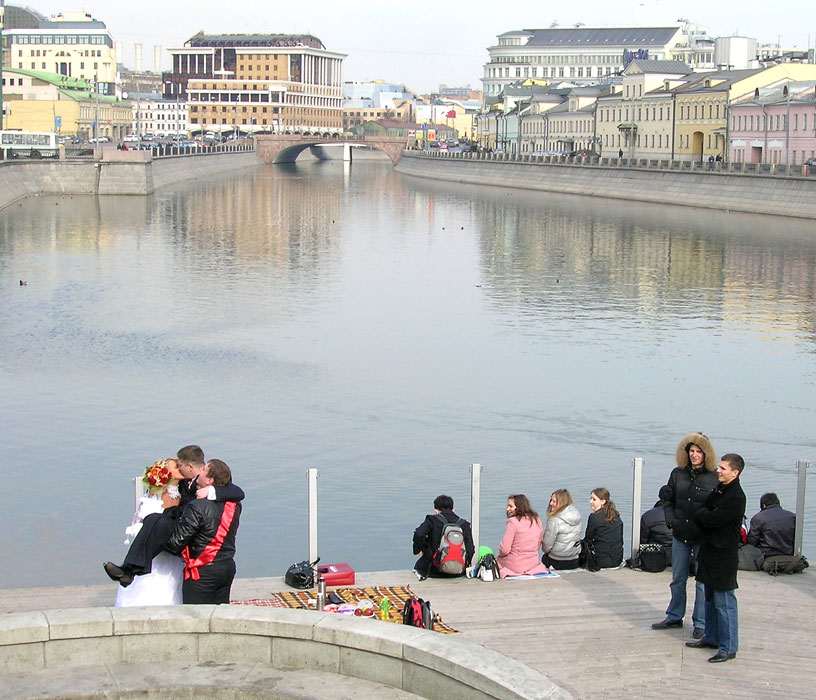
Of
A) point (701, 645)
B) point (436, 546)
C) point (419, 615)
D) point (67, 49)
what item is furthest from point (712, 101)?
point (67, 49)

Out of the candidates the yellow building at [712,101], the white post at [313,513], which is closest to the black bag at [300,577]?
the white post at [313,513]

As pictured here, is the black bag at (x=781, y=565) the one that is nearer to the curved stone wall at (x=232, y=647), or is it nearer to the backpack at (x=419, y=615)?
the backpack at (x=419, y=615)

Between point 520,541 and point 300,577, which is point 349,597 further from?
point 520,541

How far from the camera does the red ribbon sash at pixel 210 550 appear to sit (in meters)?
8.99

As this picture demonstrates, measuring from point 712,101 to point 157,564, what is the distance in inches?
3306

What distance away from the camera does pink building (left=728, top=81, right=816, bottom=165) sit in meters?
76.0

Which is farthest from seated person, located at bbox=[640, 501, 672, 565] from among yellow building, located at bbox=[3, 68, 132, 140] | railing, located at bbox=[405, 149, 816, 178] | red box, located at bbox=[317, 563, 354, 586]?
yellow building, located at bbox=[3, 68, 132, 140]

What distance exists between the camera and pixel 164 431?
20.5 meters

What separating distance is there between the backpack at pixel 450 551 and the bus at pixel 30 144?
256ft

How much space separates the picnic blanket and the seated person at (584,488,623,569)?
5.77ft

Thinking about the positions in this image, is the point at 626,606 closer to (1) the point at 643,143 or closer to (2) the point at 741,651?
(2) the point at 741,651

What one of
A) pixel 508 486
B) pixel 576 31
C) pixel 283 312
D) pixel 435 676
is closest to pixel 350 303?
pixel 283 312

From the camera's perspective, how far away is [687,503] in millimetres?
9469

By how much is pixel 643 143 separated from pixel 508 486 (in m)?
86.7
